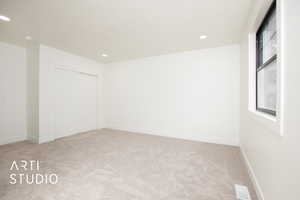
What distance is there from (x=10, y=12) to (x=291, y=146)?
3.87 metres

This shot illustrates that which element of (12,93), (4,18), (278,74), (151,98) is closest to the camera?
(278,74)

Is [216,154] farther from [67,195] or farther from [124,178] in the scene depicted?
[67,195]

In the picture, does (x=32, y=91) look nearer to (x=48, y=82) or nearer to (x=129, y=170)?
(x=48, y=82)

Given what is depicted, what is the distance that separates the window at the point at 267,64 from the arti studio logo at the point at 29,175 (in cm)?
294

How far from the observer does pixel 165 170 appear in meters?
2.18

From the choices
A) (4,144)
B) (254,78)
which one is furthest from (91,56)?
(254,78)

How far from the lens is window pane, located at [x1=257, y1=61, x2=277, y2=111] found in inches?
60.2

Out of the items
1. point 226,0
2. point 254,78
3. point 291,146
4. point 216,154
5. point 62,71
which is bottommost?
point 216,154

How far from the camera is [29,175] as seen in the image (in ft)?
6.54

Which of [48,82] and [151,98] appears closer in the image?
[48,82]

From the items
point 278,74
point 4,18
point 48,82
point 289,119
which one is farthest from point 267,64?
point 48,82

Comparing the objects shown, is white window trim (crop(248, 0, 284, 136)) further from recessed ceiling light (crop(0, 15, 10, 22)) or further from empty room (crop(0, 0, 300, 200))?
recessed ceiling light (crop(0, 15, 10, 22))

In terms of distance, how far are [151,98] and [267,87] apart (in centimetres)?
309

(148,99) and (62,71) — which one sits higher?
(62,71)
